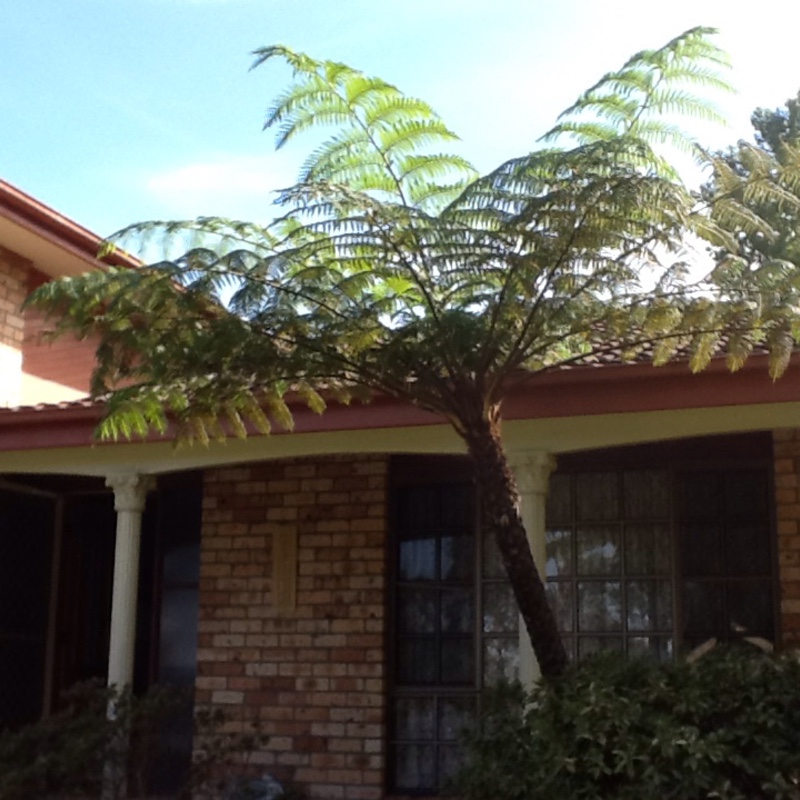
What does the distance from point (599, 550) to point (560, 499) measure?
18.0 inches

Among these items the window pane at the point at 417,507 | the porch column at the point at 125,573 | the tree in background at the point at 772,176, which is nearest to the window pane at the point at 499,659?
the window pane at the point at 417,507

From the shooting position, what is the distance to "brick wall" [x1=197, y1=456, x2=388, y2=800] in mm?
9438

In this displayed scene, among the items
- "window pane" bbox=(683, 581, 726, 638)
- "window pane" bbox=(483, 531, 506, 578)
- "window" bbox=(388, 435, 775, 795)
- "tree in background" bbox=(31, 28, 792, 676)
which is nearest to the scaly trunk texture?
"tree in background" bbox=(31, 28, 792, 676)

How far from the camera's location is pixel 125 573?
9.55 meters

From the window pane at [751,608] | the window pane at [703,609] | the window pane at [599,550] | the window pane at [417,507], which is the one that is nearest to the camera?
the window pane at [751,608]

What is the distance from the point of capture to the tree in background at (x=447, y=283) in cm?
673

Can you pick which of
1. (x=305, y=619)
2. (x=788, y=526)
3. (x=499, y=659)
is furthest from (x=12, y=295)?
(x=788, y=526)

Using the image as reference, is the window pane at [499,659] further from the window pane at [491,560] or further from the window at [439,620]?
the window pane at [491,560]

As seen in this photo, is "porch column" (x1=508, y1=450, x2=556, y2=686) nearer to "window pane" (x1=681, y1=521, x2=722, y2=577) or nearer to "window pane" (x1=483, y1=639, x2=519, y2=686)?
"window pane" (x1=483, y1=639, x2=519, y2=686)

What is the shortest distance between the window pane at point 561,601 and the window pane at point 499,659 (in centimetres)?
35

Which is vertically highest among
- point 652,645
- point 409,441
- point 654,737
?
point 409,441

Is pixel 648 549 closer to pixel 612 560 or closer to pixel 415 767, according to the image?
pixel 612 560

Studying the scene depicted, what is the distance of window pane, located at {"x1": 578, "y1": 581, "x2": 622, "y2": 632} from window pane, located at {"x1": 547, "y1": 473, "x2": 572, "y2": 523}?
49 centimetres

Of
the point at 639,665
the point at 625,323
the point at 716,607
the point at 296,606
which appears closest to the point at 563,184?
the point at 625,323
